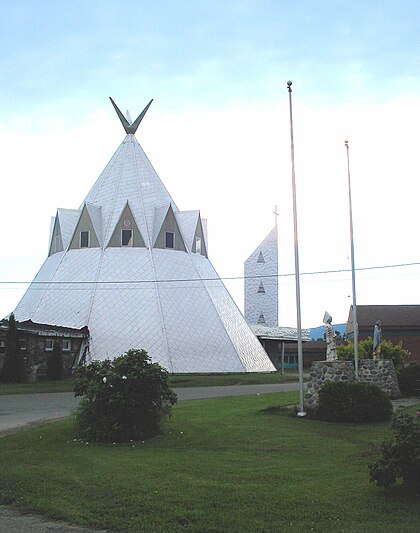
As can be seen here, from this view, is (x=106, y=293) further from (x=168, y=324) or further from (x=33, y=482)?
(x=33, y=482)

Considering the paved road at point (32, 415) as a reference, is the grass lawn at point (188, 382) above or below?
above

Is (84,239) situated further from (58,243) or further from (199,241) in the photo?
A: (199,241)

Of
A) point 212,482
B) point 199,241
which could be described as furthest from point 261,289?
point 212,482

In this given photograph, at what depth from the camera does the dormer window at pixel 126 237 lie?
135 ft

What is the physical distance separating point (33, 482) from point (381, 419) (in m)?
9.58

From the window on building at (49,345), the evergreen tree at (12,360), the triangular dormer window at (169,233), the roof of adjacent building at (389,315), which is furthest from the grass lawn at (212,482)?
the roof of adjacent building at (389,315)

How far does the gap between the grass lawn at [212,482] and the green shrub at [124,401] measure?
1.77ft

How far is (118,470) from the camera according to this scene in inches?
379

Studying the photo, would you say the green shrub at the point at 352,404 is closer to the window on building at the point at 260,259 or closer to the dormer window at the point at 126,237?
the dormer window at the point at 126,237

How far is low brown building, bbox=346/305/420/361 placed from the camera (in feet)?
189

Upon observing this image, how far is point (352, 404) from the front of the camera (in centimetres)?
1576

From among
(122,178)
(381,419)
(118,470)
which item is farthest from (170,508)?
(122,178)

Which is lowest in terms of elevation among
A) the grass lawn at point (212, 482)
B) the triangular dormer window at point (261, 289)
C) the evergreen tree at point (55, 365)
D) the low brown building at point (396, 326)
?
the grass lawn at point (212, 482)

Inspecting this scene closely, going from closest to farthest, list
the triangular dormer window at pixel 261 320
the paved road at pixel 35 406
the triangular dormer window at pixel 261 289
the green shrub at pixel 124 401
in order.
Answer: the green shrub at pixel 124 401
the paved road at pixel 35 406
the triangular dormer window at pixel 261 320
the triangular dormer window at pixel 261 289
